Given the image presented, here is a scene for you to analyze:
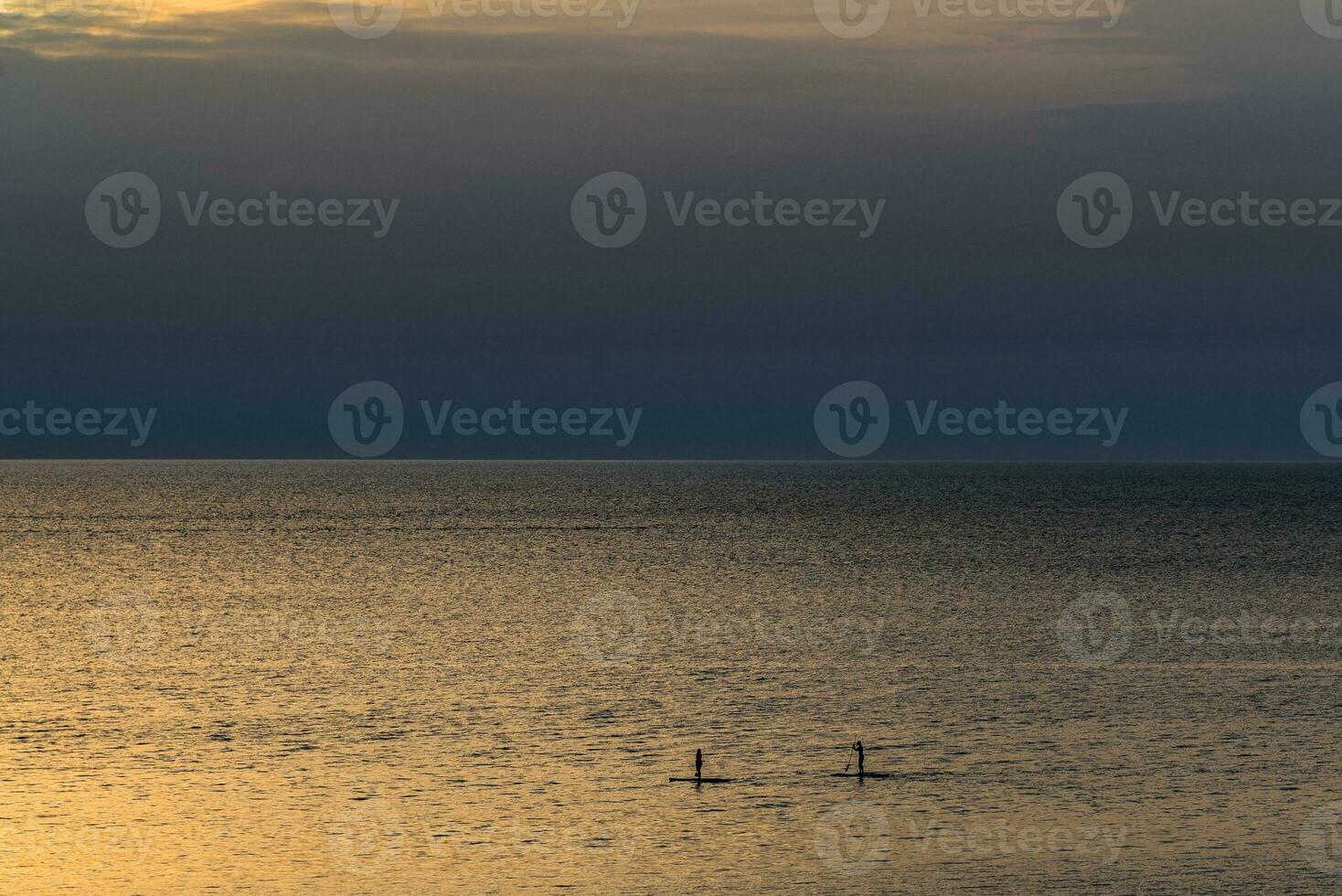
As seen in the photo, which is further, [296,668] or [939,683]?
[296,668]

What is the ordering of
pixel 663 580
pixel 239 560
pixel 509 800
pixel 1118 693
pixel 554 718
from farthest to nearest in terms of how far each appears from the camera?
pixel 239 560 → pixel 663 580 → pixel 1118 693 → pixel 554 718 → pixel 509 800

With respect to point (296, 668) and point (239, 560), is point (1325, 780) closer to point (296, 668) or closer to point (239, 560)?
point (296, 668)

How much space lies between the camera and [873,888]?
5441 cm

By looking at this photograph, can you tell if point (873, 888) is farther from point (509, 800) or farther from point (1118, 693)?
point (1118, 693)

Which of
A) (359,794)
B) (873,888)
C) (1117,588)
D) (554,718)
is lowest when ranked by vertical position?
(873,888)

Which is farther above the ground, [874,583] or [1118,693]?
[874,583]

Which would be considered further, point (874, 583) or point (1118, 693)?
point (874, 583)

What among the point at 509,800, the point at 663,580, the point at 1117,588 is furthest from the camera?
the point at 663,580

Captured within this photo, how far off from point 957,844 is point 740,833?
8835 millimetres

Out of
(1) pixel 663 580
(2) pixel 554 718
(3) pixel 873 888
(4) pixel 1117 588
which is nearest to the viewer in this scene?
(3) pixel 873 888

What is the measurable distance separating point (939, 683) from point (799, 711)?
1383 centimetres

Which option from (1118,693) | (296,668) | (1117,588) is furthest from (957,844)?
(1117,588)

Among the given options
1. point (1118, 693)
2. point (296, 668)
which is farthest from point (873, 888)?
point (296, 668)

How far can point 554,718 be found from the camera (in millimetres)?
84562
